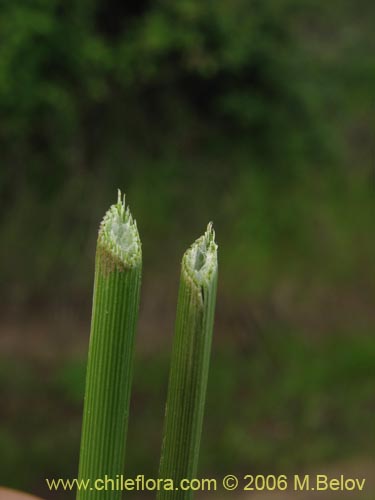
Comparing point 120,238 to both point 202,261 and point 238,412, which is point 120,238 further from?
point 238,412

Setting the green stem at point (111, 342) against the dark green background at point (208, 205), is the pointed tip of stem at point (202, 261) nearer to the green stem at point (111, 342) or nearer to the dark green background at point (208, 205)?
the green stem at point (111, 342)

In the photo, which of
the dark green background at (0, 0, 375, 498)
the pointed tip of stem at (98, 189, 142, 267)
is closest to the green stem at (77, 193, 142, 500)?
the pointed tip of stem at (98, 189, 142, 267)

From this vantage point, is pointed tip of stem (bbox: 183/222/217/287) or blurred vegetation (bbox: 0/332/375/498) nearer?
pointed tip of stem (bbox: 183/222/217/287)

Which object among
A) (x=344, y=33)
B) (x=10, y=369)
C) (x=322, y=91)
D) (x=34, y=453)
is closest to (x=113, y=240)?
(x=34, y=453)

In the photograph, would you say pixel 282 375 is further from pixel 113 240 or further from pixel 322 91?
pixel 113 240

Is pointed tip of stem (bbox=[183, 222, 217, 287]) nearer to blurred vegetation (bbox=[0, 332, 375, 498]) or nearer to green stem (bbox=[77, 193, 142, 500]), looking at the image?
green stem (bbox=[77, 193, 142, 500])
